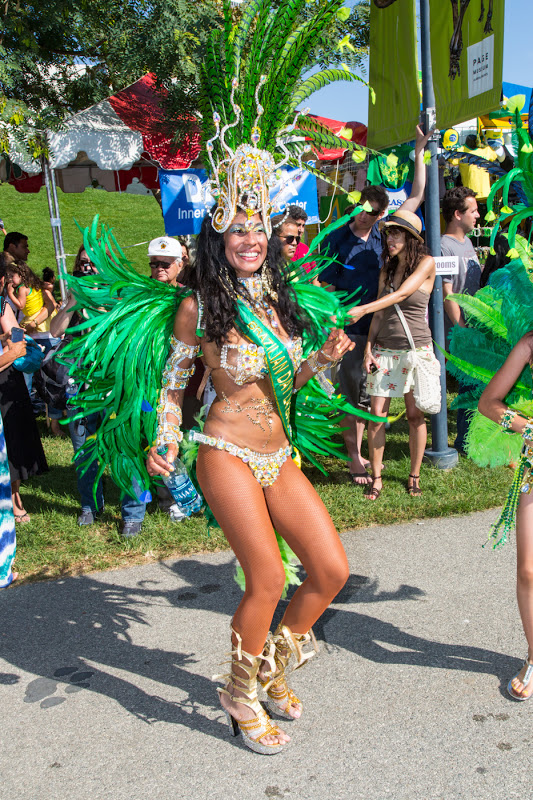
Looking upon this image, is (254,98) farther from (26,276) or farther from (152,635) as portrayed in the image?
(26,276)

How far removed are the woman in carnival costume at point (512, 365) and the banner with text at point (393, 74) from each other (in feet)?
11.1

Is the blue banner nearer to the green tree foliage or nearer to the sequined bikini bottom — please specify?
the green tree foliage

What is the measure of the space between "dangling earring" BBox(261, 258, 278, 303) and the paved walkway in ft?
5.49

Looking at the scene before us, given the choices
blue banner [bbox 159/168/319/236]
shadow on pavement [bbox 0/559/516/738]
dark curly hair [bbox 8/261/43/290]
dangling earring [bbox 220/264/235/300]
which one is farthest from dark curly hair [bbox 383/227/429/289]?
dark curly hair [bbox 8/261/43/290]

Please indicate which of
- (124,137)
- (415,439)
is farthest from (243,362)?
(124,137)

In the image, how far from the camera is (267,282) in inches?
112

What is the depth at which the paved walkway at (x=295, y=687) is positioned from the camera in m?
2.52

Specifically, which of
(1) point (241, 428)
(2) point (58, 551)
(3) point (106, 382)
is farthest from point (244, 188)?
(2) point (58, 551)

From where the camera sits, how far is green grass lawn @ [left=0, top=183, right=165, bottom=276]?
18656 millimetres

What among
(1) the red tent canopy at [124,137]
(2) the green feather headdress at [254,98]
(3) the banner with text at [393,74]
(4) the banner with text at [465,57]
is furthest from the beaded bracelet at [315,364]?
(1) the red tent canopy at [124,137]

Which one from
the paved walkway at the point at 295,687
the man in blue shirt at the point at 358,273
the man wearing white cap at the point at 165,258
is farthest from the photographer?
the man in blue shirt at the point at 358,273

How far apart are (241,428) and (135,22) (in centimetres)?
827

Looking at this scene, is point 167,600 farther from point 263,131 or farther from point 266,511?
point 263,131

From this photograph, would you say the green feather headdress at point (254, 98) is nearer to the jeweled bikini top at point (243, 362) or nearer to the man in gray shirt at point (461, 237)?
the jeweled bikini top at point (243, 362)
